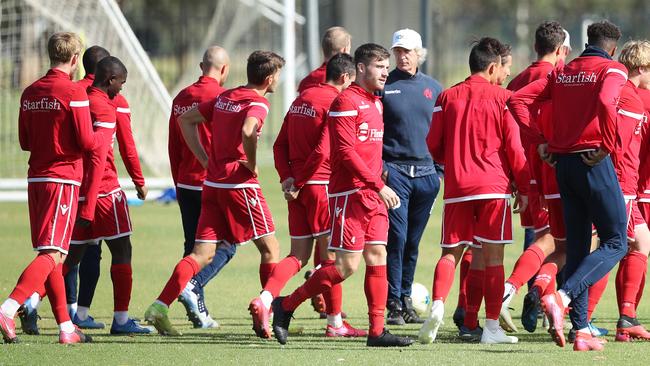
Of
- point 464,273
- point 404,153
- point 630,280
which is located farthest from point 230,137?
point 630,280

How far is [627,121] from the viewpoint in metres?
9.80

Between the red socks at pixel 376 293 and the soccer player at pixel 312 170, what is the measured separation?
3.21ft

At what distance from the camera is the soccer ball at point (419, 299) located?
38.8ft

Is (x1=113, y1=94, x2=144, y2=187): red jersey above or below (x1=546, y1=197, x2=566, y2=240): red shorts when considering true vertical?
above

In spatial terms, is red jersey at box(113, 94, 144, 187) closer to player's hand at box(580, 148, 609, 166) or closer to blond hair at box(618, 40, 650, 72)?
player's hand at box(580, 148, 609, 166)

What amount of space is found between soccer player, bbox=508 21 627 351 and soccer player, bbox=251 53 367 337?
1.83m

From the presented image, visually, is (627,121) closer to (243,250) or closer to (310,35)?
(243,250)

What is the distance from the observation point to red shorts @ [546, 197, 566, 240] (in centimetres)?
1024

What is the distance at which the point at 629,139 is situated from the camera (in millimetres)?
9922

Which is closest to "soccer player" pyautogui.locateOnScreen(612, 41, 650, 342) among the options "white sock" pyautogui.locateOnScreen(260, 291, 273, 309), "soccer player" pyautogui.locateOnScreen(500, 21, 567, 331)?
"soccer player" pyautogui.locateOnScreen(500, 21, 567, 331)

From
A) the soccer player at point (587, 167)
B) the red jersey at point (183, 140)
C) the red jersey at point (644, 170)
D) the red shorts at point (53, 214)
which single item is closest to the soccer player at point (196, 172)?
the red jersey at point (183, 140)

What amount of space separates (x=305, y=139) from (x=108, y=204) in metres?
1.70

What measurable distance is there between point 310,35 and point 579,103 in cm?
1788

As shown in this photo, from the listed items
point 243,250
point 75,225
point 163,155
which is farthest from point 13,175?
point 75,225
